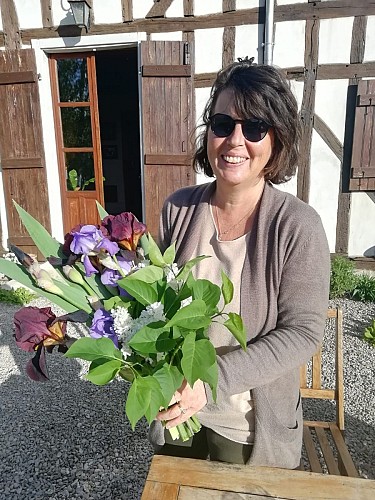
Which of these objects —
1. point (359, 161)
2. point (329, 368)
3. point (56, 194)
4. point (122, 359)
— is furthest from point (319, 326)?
point (56, 194)

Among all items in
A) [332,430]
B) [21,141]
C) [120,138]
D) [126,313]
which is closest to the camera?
[126,313]

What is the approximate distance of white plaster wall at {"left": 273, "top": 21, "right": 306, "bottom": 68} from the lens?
4.10 m

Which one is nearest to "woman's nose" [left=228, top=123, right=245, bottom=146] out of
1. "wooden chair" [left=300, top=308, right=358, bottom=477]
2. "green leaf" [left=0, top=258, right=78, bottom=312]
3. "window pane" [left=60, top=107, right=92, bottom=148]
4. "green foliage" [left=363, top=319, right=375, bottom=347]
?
"green leaf" [left=0, top=258, right=78, bottom=312]

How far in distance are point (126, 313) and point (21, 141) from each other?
4.43 m

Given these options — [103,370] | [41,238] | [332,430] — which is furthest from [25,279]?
[332,430]

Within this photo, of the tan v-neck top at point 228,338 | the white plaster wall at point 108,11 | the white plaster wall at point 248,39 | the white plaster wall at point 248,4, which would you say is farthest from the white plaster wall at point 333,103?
the tan v-neck top at point 228,338

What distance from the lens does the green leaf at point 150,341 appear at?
0.84 meters

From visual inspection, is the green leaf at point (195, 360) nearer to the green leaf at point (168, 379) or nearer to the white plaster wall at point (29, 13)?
the green leaf at point (168, 379)

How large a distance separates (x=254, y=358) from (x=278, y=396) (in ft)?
0.77

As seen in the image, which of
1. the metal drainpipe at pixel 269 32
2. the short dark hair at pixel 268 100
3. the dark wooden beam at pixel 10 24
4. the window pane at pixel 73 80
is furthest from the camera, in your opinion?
the window pane at pixel 73 80

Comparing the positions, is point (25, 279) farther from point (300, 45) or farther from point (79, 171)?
point (79, 171)

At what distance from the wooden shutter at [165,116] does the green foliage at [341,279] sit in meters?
1.81

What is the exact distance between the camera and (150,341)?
850 mm

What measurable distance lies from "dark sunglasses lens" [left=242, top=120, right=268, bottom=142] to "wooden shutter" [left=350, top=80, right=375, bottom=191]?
342 centimetres
